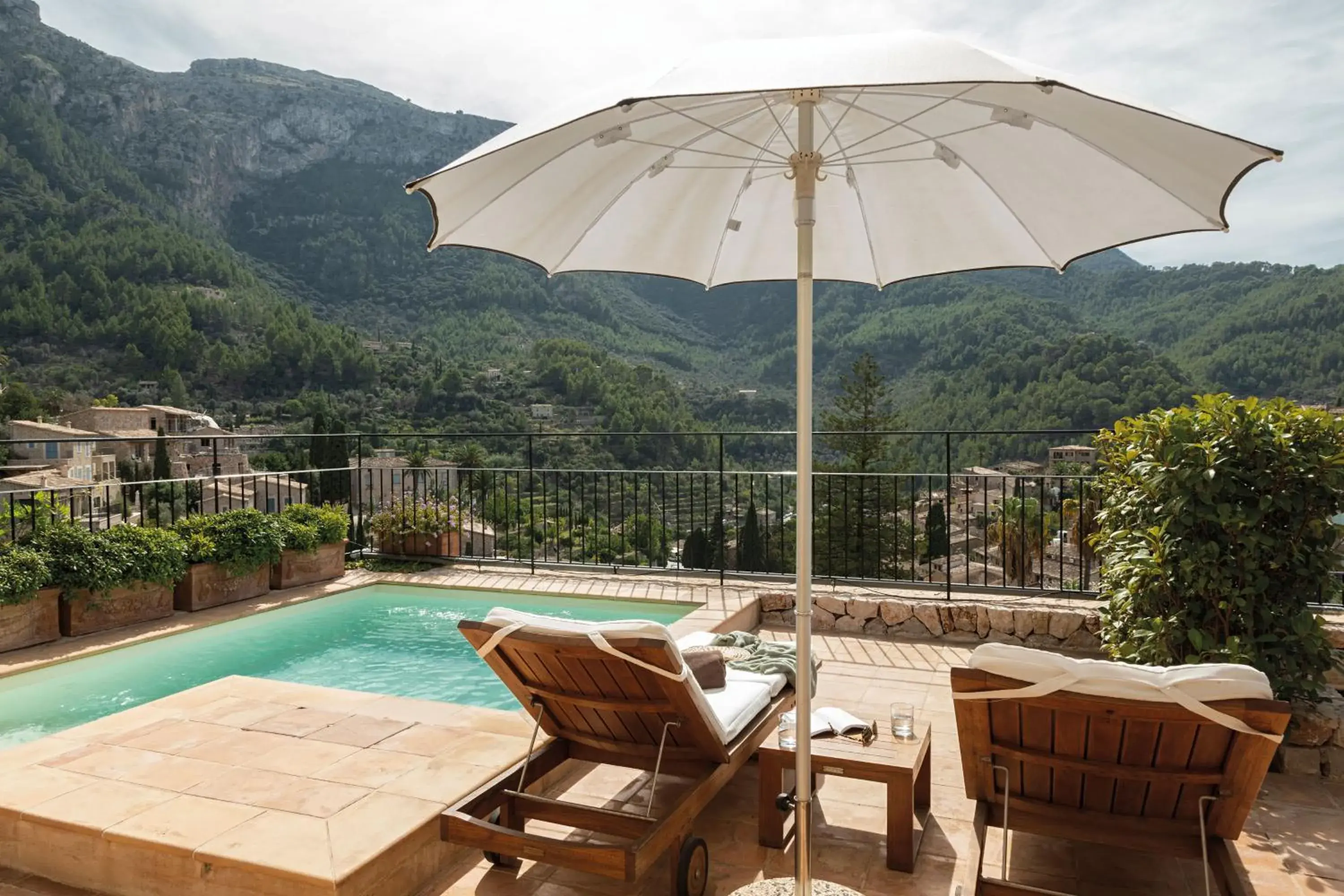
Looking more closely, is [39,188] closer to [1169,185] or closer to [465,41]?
[465,41]

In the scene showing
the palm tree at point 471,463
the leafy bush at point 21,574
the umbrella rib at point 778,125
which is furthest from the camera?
the palm tree at point 471,463

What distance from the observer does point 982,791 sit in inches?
84.5

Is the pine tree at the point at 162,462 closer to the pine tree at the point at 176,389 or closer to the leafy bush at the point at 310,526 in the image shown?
→ the leafy bush at the point at 310,526

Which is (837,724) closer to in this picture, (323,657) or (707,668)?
(707,668)

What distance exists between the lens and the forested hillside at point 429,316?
69.8 ft

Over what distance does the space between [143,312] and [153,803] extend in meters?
35.0

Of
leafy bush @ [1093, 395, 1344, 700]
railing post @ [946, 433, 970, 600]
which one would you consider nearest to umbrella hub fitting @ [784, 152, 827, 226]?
leafy bush @ [1093, 395, 1344, 700]

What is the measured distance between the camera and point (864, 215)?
2623 millimetres

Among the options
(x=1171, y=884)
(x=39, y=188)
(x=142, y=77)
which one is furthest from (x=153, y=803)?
(x=142, y=77)

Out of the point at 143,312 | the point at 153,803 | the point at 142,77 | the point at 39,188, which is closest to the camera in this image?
the point at 153,803

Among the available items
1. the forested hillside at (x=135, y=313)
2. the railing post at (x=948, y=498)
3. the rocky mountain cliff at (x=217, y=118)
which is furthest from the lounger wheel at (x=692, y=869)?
the rocky mountain cliff at (x=217, y=118)

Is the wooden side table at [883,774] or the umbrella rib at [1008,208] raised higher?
the umbrella rib at [1008,208]

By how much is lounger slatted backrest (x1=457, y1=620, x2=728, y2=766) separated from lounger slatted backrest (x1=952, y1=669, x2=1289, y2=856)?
690mm

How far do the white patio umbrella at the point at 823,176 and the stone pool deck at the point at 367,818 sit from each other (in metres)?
0.90
